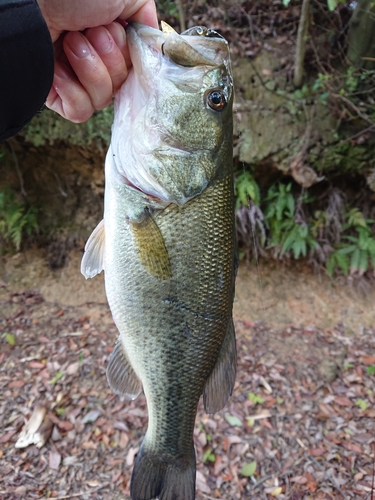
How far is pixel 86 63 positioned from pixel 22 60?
314 mm

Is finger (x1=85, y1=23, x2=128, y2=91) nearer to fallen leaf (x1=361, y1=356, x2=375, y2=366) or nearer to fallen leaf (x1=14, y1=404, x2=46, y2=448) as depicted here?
fallen leaf (x1=14, y1=404, x2=46, y2=448)

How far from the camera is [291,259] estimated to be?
4828 millimetres

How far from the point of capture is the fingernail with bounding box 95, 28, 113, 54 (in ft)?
4.33

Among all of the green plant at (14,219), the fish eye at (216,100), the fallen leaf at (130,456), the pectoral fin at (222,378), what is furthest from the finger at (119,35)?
the green plant at (14,219)

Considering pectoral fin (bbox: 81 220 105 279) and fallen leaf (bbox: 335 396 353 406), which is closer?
pectoral fin (bbox: 81 220 105 279)

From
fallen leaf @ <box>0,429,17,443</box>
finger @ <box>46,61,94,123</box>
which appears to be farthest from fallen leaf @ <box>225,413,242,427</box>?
finger @ <box>46,61,94,123</box>

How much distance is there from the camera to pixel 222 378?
5.16 feet

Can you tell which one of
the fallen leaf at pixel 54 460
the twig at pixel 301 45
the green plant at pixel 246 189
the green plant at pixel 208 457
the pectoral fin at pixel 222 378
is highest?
the twig at pixel 301 45

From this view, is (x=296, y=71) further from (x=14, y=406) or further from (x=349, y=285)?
(x=14, y=406)

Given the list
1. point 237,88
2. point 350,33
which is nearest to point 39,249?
point 237,88

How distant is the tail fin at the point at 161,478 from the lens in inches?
63.6

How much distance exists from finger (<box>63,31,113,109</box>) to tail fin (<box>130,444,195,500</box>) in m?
1.56

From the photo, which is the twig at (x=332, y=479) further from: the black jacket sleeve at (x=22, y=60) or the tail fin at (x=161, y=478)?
the black jacket sleeve at (x=22, y=60)

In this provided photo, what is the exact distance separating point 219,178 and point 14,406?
10.9ft
